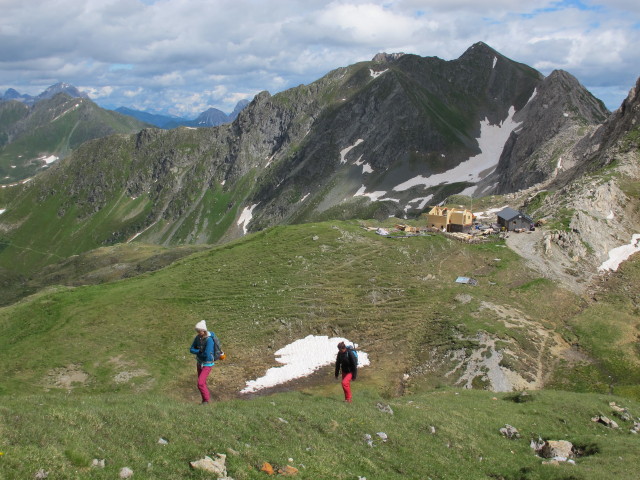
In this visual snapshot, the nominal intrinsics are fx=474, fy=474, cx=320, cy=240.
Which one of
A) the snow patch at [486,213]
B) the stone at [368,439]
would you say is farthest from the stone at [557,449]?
the snow patch at [486,213]

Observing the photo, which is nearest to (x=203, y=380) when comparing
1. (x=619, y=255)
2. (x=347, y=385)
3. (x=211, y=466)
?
(x=347, y=385)

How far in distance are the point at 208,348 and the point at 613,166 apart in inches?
3505

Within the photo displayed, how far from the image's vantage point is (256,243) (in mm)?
73375

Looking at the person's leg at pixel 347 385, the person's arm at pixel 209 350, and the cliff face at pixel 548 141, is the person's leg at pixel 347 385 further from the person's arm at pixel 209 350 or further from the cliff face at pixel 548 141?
the cliff face at pixel 548 141

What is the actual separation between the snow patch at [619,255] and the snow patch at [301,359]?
119 ft

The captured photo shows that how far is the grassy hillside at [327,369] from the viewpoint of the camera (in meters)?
16.1

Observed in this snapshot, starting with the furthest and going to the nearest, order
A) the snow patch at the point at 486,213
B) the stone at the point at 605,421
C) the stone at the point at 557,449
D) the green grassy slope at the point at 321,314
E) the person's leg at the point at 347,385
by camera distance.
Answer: the snow patch at the point at 486,213 → the green grassy slope at the point at 321,314 → the stone at the point at 605,421 → the person's leg at the point at 347,385 → the stone at the point at 557,449

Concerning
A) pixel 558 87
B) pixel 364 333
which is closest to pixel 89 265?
pixel 364 333

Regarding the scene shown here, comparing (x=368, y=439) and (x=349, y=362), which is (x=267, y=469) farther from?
(x=349, y=362)

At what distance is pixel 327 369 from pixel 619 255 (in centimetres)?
4524

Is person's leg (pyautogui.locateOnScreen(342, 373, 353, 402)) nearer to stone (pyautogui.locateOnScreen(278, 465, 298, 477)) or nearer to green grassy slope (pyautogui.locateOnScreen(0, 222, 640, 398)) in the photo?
stone (pyautogui.locateOnScreen(278, 465, 298, 477))

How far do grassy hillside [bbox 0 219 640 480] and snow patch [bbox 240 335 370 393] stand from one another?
1.08 metres

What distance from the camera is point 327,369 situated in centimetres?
4719

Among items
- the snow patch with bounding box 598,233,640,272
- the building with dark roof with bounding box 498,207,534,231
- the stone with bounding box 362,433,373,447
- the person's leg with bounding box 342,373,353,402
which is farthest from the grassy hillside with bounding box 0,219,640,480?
the building with dark roof with bounding box 498,207,534,231
